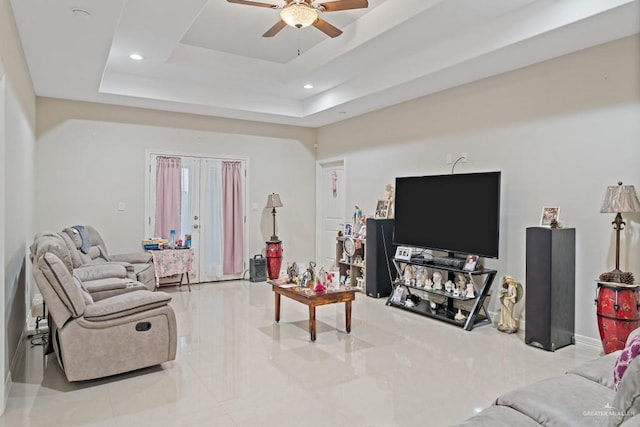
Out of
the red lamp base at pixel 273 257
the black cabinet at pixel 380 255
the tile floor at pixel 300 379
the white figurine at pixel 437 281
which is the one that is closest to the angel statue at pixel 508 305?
the tile floor at pixel 300 379

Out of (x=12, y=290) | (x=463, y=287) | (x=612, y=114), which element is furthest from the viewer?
(x=463, y=287)

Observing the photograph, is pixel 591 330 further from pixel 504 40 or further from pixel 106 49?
pixel 106 49

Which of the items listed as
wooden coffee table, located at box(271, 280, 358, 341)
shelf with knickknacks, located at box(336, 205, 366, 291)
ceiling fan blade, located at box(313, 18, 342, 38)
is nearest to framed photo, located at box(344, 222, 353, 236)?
shelf with knickknacks, located at box(336, 205, 366, 291)

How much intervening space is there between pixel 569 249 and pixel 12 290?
4.78 meters

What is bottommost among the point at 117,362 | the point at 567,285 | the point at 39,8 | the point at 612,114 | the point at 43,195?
the point at 117,362

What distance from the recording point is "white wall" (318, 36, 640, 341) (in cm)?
372

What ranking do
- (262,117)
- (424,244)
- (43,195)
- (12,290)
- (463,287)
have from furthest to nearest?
(262,117), (43,195), (424,244), (463,287), (12,290)

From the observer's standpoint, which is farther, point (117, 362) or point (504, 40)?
point (504, 40)

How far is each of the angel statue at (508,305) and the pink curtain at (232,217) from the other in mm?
4365

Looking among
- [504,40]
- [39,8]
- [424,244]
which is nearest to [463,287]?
[424,244]

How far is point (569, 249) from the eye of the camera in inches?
155

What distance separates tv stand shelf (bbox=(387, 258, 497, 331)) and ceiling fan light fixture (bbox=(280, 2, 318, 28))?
9.83ft

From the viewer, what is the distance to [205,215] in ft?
22.9

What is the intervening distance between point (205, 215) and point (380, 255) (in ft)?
9.79
